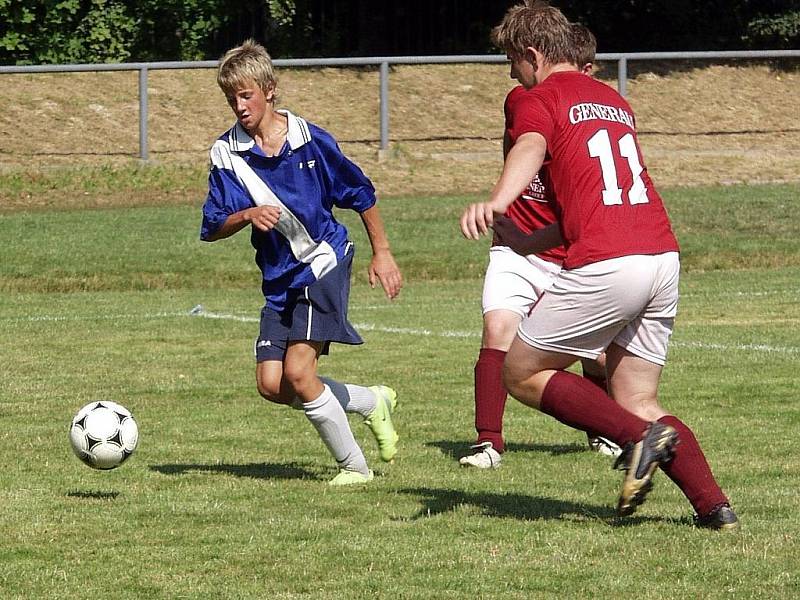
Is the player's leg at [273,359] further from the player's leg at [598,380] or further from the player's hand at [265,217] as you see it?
the player's leg at [598,380]

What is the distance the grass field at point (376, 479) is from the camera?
537cm

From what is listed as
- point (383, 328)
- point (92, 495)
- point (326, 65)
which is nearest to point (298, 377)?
point (92, 495)

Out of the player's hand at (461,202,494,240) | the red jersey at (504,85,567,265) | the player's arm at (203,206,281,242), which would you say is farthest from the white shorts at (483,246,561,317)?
the player's hand at (461,202,494,240)

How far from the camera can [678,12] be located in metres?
31.8

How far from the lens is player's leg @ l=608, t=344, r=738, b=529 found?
577cm

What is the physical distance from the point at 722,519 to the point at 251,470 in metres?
2.66

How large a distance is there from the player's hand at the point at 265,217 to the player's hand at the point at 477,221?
4.81ft

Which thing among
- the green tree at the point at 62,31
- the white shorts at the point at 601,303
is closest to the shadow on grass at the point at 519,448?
the white shorts at the point at 601,303

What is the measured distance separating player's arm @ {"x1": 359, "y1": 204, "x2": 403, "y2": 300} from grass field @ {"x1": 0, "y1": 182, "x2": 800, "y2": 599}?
36.1 inches

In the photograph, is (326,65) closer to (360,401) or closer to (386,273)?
(360,401)

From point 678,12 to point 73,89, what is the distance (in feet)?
40.7

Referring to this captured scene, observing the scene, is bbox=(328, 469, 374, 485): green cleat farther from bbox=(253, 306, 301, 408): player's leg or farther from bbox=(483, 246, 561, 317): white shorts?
bbox=(483, 246, 561, 317): white shorts

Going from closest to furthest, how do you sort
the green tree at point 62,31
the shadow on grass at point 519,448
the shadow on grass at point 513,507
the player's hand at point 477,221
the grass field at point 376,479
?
the player's hand at point 477,221 < the grass field at point 376,479 < the shadow on grass at point 513,507 < the shadow on grass at point 519,448 < the green tree at point 62,31

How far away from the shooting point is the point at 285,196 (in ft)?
23.1
